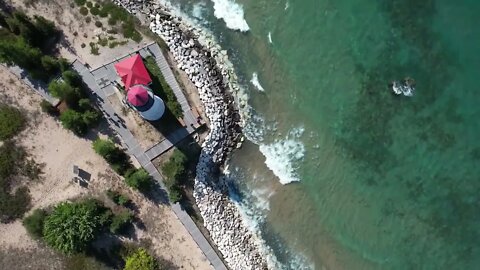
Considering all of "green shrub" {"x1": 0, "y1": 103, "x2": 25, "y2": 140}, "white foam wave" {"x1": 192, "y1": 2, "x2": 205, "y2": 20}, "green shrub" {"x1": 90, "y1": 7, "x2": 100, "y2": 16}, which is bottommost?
"green shrub" {"x1": 0, "y1": 103, "x2": 25, "y2": 140}

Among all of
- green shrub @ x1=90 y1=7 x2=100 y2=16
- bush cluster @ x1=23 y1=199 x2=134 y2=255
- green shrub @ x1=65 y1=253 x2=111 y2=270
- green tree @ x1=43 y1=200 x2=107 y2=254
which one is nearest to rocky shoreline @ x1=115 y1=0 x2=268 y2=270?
green shrub @ x1=90 y1=7 x2=100 y2=16

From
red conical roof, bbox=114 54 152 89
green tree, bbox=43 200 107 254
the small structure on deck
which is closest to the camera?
the small structure on deck

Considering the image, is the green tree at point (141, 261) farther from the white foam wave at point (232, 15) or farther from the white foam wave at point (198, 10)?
the white foam wave at point (232, 15)

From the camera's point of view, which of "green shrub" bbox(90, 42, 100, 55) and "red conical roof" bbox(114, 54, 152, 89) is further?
"green shrub" bbox(90, 42, 100, 55)

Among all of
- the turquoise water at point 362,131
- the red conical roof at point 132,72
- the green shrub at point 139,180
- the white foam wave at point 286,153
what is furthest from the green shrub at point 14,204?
the white foam wave at point 286,153

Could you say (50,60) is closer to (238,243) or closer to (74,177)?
(74,177)

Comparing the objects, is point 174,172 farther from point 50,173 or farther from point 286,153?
point 50,173

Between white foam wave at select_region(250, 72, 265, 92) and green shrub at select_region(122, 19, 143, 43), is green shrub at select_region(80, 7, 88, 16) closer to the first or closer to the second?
green shrub at select_region(122, 19, 143, 43)

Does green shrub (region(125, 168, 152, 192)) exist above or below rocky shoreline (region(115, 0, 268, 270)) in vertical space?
below
